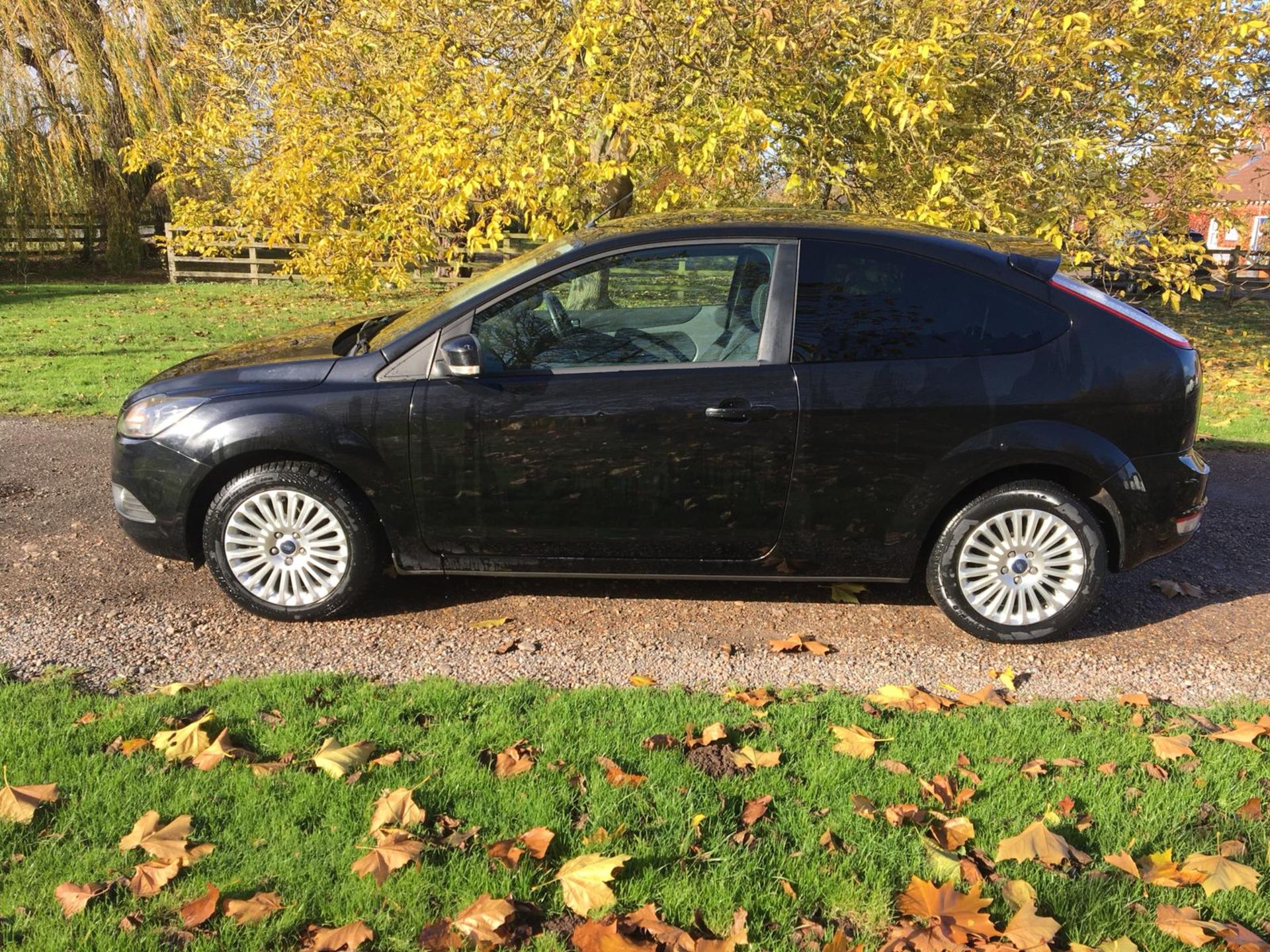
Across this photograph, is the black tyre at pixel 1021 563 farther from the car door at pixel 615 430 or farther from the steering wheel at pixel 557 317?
the steering wheel at pixel 557 317

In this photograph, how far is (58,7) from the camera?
20.7 metres

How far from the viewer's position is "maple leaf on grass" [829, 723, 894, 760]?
3373 mm

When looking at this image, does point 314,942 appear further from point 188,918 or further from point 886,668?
point 886,668

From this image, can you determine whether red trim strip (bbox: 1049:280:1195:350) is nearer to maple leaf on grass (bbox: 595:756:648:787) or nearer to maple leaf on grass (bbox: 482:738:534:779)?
maple leaf on grass (bbox: 595:756:648:787)

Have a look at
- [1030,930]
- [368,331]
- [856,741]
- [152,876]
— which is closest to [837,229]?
[856,741]

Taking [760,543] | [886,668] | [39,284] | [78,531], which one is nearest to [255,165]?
[78,531]

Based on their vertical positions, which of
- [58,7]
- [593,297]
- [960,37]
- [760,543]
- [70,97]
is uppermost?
[58,7]

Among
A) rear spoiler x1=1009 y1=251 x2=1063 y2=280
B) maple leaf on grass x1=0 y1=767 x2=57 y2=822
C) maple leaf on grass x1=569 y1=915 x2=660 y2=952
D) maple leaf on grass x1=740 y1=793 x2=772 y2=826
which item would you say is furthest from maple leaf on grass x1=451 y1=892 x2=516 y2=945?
rear spoiler x1=1009 y1=251 x2=1063 y2=280

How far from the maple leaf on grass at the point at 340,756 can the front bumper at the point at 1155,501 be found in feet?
10.5

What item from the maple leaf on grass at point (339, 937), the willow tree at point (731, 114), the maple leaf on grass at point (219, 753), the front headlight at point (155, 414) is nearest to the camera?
the maple leaf on grass at point (339, 937)

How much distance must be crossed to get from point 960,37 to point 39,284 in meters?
20.8

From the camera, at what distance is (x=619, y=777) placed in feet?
10.5

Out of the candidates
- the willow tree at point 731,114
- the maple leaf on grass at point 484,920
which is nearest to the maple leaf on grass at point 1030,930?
the maple leaf on grass at point 484,920

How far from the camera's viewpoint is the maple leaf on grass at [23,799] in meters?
2.88
